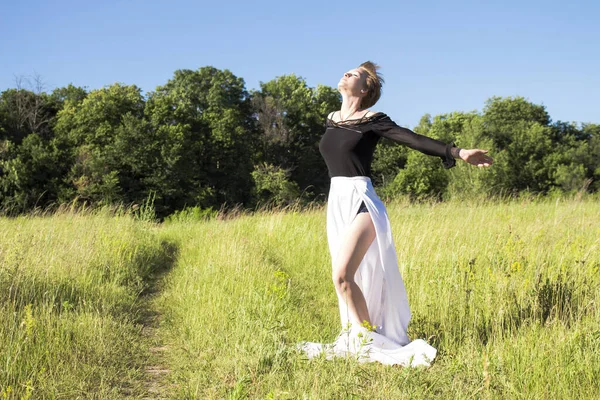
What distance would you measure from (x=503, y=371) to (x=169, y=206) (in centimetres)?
3717

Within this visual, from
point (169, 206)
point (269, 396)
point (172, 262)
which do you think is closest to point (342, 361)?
point (269, 396)

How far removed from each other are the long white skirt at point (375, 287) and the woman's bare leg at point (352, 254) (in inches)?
2.5

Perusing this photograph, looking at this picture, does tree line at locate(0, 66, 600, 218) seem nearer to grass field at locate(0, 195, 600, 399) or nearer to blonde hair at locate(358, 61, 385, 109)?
grass field at locate(0, 195, 600, 399)

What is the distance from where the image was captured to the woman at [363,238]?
3844mm

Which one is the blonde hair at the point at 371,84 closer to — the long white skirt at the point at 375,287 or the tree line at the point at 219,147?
the long white skirt at the point at 375,287

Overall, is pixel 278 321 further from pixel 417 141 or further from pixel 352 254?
pixel 417 141

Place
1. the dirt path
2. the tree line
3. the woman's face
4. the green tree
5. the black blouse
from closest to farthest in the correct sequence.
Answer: the dirt path
the black blouse
the woman's face
the tree line
the green tree

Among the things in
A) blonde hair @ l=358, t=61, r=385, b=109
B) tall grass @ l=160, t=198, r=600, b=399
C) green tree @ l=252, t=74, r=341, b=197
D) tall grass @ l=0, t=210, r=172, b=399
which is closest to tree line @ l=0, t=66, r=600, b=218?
green tree @ l=252, t=74, r=341, b=197

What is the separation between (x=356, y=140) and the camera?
12.8 ft

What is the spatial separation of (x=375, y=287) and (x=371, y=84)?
5.45ft

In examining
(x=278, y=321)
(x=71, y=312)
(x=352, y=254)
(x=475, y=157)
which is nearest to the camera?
(x=475, y=157)

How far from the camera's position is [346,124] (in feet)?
13.1

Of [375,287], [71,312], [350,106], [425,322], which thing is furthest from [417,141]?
[71,312]

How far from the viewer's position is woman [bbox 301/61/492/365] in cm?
384
